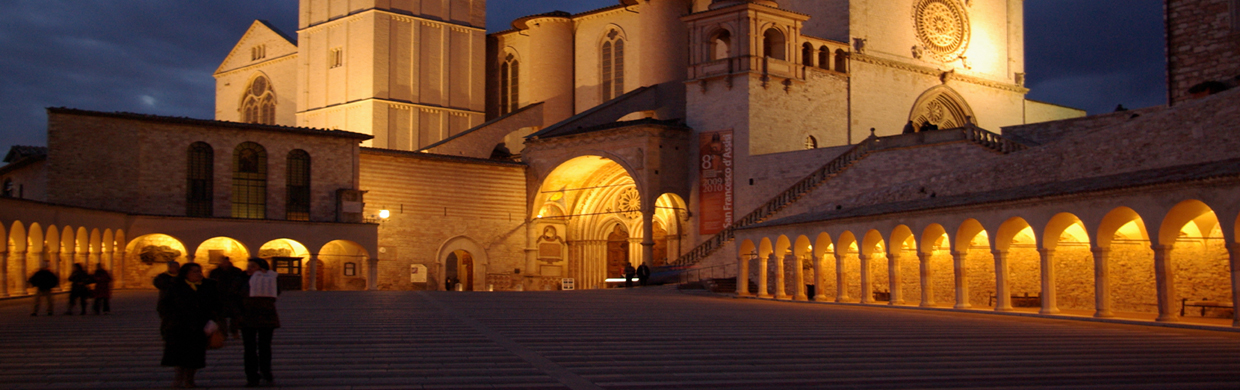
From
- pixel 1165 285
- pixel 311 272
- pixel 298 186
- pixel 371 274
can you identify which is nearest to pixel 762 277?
pixel 371 274

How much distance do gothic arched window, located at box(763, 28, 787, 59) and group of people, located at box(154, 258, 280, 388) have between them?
32462 millimetres

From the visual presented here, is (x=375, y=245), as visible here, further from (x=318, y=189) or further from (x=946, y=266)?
(x=946, y=266)

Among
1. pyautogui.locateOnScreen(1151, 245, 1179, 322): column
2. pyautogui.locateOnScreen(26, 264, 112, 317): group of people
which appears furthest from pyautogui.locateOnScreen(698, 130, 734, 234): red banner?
pyautogui.locateOnScreen(26, 264, 112, 317): group of people

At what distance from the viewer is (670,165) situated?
136ft

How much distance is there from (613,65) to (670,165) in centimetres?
1043

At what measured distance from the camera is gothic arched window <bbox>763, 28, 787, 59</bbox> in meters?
41.3

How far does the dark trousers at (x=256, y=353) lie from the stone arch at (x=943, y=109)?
38.7m

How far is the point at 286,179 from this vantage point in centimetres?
3784

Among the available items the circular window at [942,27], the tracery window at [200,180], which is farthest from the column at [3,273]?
the circular window at [942,27]

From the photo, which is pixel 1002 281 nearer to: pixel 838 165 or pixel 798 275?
pixel 798 275

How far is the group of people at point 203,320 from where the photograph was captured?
9344 mm

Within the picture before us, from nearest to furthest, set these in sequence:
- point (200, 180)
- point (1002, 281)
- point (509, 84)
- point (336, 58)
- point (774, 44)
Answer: point (1002, 281) < point (200, 180) < point (774, 44) < point (336, 58) < point (509, 84)

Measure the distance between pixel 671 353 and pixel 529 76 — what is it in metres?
41.8

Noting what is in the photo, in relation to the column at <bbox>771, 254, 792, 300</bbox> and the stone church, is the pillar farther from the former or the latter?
the column at <bbox>771, 254, 792, 300</bbox>
